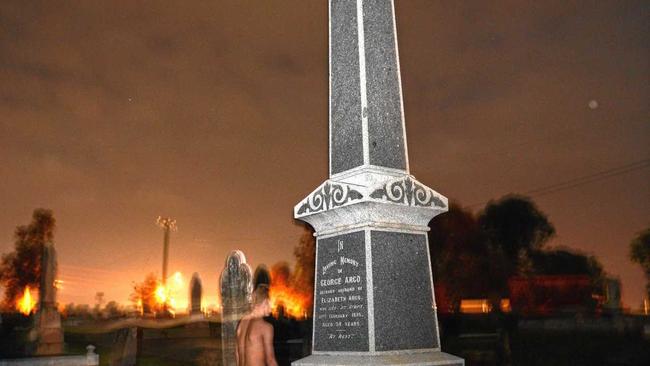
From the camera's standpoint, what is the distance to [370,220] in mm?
6941

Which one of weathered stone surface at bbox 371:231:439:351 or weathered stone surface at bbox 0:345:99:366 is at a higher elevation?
weathered stone surface at bbox 371:231:439:351

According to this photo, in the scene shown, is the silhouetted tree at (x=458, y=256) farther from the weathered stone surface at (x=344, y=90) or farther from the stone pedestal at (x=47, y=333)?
the weathered stone surface at (x=344, y=90)

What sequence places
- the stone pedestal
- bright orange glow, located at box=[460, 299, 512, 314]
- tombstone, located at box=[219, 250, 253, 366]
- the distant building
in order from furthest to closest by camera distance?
the distant building
bright orange glow, located at box=[460, 299, 512, 314]
the stone pedestal
tombstone, located at box=[219, 250, 253, 366]

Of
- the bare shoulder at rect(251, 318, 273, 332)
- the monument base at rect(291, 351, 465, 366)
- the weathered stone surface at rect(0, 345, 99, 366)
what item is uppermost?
the bare shoulder at rect(251, 318, 273, 332)

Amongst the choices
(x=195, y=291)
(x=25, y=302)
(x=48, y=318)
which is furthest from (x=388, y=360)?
(x=25, y=302)

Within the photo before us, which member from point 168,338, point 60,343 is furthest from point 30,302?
point 60,343

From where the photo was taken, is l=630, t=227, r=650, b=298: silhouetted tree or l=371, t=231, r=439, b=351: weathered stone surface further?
l=630, t=227, r=650, b=298: silhouetted tree

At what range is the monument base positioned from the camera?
6.58 meters

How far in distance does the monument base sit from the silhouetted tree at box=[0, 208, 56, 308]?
65192mm

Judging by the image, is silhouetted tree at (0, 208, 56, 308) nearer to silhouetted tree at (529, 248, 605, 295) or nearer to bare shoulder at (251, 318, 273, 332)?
silhouetted tree at (529, 248, 605, 295)

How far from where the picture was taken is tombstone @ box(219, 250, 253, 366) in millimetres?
16875

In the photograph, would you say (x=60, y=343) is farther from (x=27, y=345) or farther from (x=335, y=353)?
(x=335, y=353)

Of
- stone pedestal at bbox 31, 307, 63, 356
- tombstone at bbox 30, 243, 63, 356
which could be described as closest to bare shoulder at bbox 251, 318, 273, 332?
tombstone at bbox 30, 243, 63, 356

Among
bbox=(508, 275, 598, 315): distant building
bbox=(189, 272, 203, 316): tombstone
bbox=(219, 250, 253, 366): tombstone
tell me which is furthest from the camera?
bbox=(189, 272, 203, 316): tombstone
